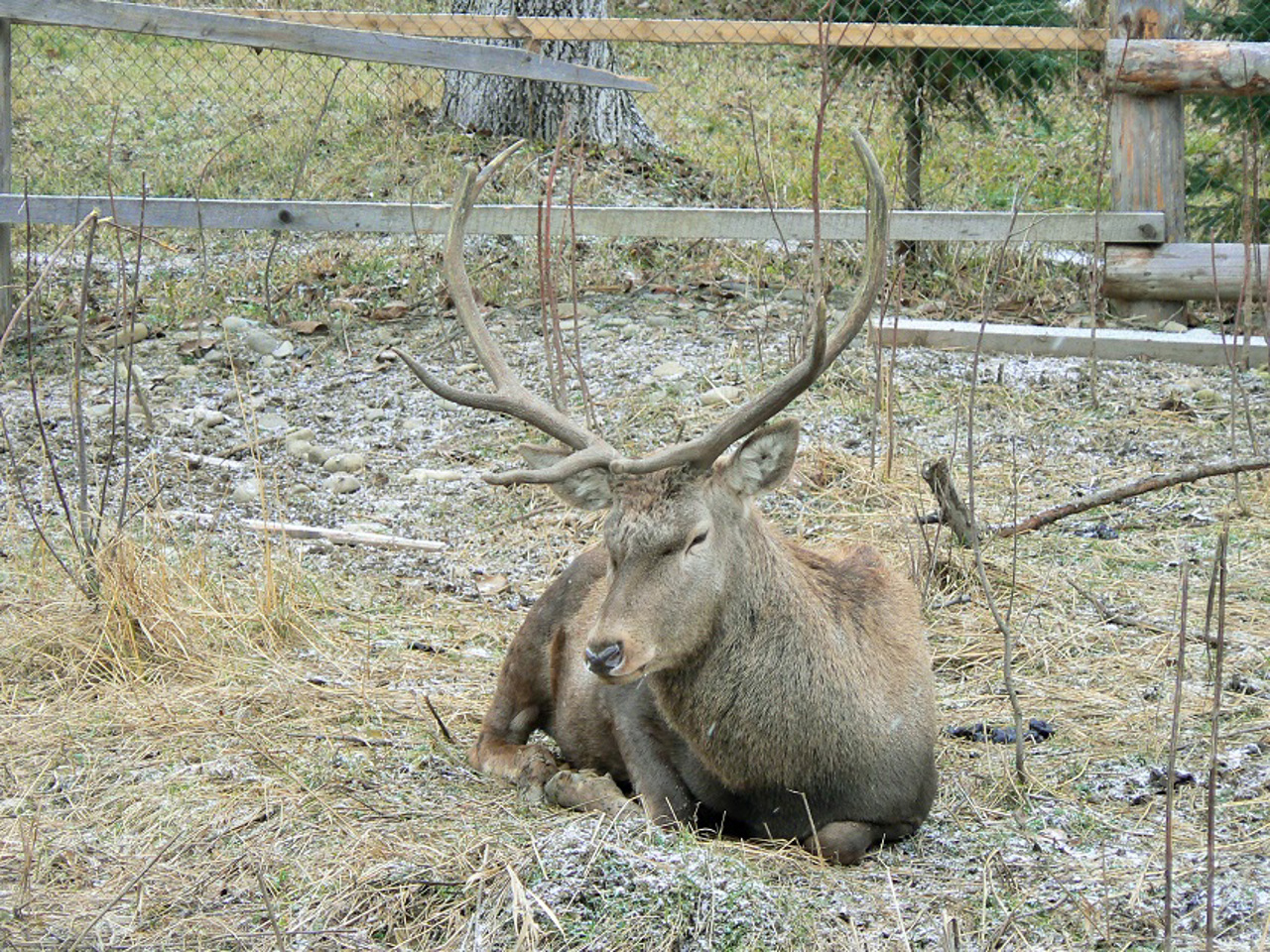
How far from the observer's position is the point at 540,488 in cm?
739

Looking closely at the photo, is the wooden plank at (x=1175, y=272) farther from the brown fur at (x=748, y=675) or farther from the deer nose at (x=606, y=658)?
the deer nose at (x=606, y=658)

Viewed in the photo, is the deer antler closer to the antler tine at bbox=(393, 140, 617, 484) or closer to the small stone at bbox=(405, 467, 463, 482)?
the antler tine at bbox=(393, 140, 617, 484)

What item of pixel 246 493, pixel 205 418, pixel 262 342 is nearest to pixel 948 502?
pixel 246 493

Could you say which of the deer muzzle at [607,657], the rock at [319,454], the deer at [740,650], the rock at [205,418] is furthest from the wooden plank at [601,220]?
the deer muzzle at [607,657]

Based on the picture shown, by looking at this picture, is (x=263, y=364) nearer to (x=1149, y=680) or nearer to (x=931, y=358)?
(x=931, y=358)

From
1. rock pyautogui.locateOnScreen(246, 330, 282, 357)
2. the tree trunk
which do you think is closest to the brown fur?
rock pyautogui.locateOnScreen(246, 330, 282, 357)

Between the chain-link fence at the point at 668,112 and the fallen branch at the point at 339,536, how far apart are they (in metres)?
2.49

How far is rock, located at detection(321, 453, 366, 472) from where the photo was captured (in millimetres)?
7883

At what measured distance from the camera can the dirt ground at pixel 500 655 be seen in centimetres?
377

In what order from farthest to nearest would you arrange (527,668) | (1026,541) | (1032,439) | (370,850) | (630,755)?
(1032,439) < (1026,541) < (527,668) < (630,755) < (370,850)

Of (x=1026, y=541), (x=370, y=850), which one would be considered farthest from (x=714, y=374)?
(x=370, y=850)

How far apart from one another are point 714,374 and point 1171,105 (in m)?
3.34

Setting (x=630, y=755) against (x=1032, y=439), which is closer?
(x=630, y=755)

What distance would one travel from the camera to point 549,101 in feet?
37.4
